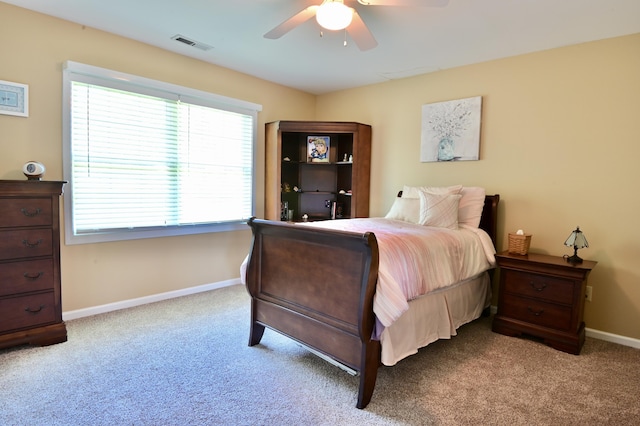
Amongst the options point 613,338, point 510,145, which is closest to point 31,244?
point 510,145

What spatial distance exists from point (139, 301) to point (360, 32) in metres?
3.10

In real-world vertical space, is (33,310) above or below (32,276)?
below

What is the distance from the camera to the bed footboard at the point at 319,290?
1.88 meters

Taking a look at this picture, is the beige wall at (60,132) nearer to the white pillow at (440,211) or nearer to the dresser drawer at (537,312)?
the white pillow at (440,211)

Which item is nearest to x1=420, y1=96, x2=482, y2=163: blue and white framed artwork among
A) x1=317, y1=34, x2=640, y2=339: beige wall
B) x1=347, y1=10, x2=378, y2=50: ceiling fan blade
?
x1=317, y1=34, x2=640, y2=339: beige wall

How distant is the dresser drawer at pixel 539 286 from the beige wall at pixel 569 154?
52cm

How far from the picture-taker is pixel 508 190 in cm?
337

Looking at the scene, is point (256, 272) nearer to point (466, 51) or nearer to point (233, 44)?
point (233, 44)

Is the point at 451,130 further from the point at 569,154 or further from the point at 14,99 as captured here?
the point at 14,99

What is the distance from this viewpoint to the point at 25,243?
2438 mm

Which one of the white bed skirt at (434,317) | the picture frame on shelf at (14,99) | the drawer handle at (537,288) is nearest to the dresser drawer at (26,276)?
the picture frame on shelf at (14,99)

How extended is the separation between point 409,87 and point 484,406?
3295 mm

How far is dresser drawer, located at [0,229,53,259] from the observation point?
236cm

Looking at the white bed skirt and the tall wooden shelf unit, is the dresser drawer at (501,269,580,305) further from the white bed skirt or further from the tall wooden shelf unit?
the tall wooden shelf unit
